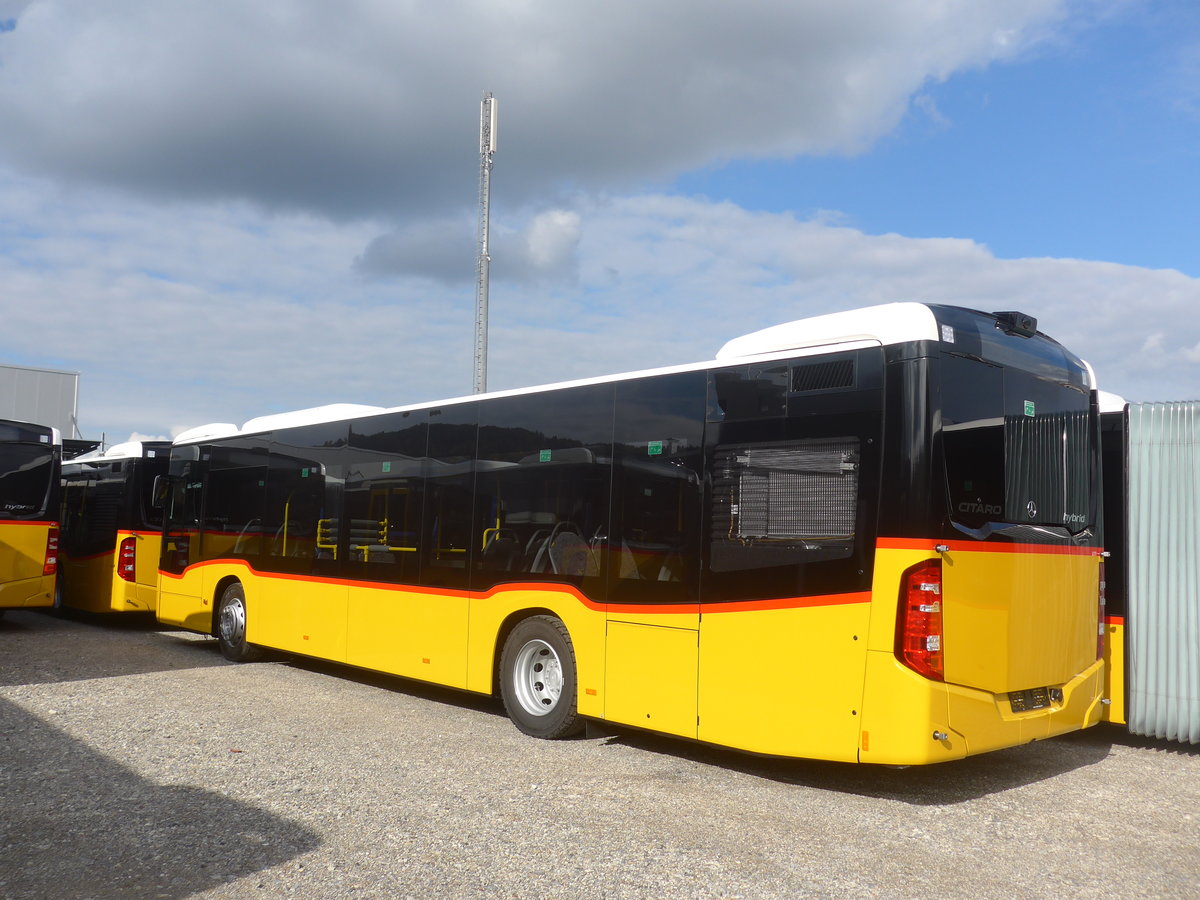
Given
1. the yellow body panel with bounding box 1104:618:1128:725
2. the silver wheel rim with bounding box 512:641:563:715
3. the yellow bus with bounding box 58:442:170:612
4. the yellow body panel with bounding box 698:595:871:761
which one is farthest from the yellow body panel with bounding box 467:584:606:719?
the yellow bus with bounding box 58:442:170:612

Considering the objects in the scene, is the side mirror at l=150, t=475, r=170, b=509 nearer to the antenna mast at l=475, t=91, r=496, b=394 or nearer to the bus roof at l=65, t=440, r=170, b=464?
the bus roof at l=65, t=440, r=170, b=464

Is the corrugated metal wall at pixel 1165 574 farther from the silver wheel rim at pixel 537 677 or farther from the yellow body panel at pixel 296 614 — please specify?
the yellow body panel at pixel 296 614

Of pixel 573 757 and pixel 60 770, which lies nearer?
pixel 60 770

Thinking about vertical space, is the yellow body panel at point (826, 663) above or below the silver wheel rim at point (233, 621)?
above

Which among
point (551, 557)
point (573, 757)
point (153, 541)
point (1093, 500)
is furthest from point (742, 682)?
point (153, 541)

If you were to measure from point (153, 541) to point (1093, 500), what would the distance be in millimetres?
12787

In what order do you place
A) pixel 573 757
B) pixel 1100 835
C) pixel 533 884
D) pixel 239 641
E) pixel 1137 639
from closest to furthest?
pixel 533 884 < pixel 1100 835 < pixel 573 757 < pixel 1137 639 < pixel 239 641

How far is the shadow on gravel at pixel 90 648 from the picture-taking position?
11.1 meters

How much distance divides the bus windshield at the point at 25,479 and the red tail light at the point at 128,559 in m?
1.24

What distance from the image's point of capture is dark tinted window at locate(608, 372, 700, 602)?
710 cm

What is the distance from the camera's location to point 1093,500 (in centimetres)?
749

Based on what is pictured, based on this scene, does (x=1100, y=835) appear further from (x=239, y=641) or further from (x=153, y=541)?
(x=153, y=541)

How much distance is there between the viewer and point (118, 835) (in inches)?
209

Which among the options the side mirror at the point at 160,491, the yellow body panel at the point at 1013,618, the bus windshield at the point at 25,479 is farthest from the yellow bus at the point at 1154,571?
the bus windshield at the point at 25,479
